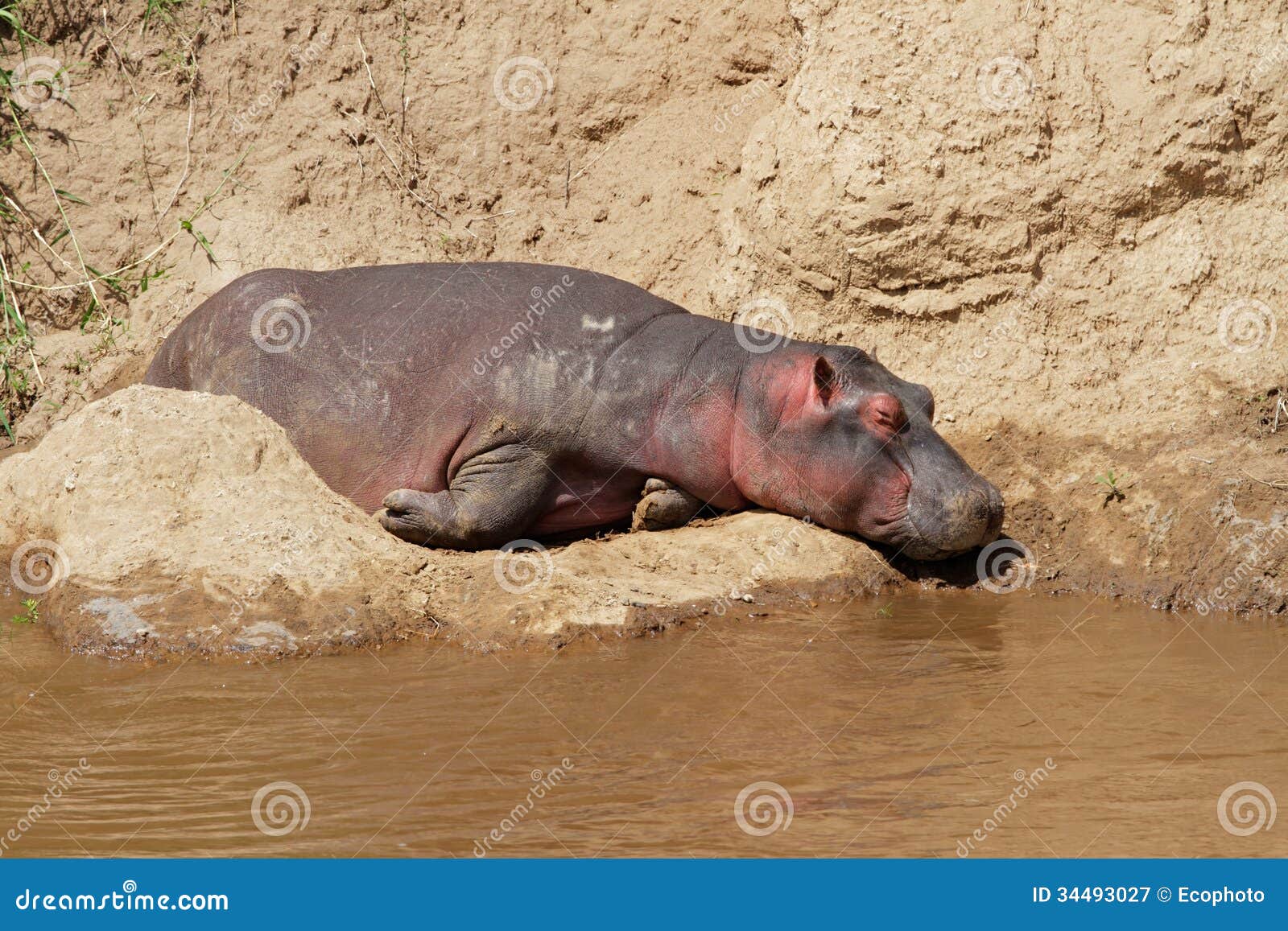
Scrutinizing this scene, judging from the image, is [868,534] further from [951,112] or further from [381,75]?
[381,75]

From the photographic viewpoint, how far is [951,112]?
Answer: 366 inches

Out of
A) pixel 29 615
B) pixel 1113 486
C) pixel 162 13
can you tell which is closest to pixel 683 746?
pixel 29 615

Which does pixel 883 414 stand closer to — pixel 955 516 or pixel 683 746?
pixel 955 516

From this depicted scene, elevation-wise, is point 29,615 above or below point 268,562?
below

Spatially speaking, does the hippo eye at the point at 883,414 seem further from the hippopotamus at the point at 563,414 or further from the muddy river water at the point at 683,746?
the muddy river water at the point at 683,746

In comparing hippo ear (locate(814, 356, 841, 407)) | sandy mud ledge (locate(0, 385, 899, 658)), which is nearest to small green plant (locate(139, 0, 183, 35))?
sandy mud ledge (locate(0, 385, 899, 658))

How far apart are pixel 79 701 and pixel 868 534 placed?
4.33m

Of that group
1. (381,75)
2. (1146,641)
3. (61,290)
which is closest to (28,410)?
(61,290)

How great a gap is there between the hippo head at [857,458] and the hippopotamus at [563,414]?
11mm

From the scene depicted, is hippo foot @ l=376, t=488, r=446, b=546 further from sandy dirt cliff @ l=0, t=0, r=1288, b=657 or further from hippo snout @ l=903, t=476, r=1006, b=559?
hippo snout @ l=903, t=476, r=1006, b=559

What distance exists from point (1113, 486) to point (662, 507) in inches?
105

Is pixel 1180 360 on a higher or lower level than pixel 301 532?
higher

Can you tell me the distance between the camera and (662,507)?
8.45m

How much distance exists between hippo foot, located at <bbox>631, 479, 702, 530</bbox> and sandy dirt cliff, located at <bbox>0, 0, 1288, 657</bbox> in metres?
0.18
